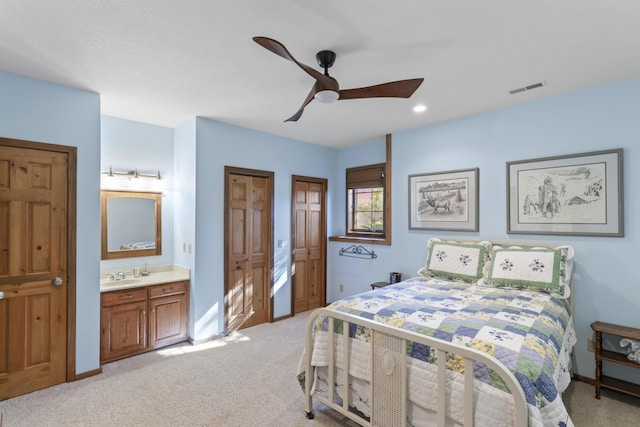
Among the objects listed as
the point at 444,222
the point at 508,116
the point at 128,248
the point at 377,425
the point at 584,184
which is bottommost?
the point at 377,425

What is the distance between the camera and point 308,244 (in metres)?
4.94

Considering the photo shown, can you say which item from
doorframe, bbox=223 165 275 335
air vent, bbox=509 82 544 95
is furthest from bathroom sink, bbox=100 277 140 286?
air vent, bbox=509 82 544 95

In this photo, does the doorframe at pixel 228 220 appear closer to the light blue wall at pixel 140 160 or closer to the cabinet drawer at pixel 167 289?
the cabinet drawer at pixel 167 289

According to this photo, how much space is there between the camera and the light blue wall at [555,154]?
2.67 meters

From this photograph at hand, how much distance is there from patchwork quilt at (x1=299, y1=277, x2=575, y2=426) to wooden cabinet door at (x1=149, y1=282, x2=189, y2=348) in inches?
82.7

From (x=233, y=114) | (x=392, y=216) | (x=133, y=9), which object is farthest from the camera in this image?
(x=392, y=216)

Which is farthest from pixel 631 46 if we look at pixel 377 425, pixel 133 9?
pixel 133 9

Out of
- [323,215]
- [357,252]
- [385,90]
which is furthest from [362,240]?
[385,90]

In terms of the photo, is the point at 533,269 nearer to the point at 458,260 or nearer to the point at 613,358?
the point at 458,260

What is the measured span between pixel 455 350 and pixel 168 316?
3.15m

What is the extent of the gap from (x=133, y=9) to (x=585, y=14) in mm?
2575

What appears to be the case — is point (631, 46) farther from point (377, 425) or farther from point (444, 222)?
point (377, 425)

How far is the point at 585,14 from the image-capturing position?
1819 mm

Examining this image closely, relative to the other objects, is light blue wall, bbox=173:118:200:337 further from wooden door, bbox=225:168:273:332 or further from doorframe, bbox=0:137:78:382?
doorframe, bbox=0:137:78:382
